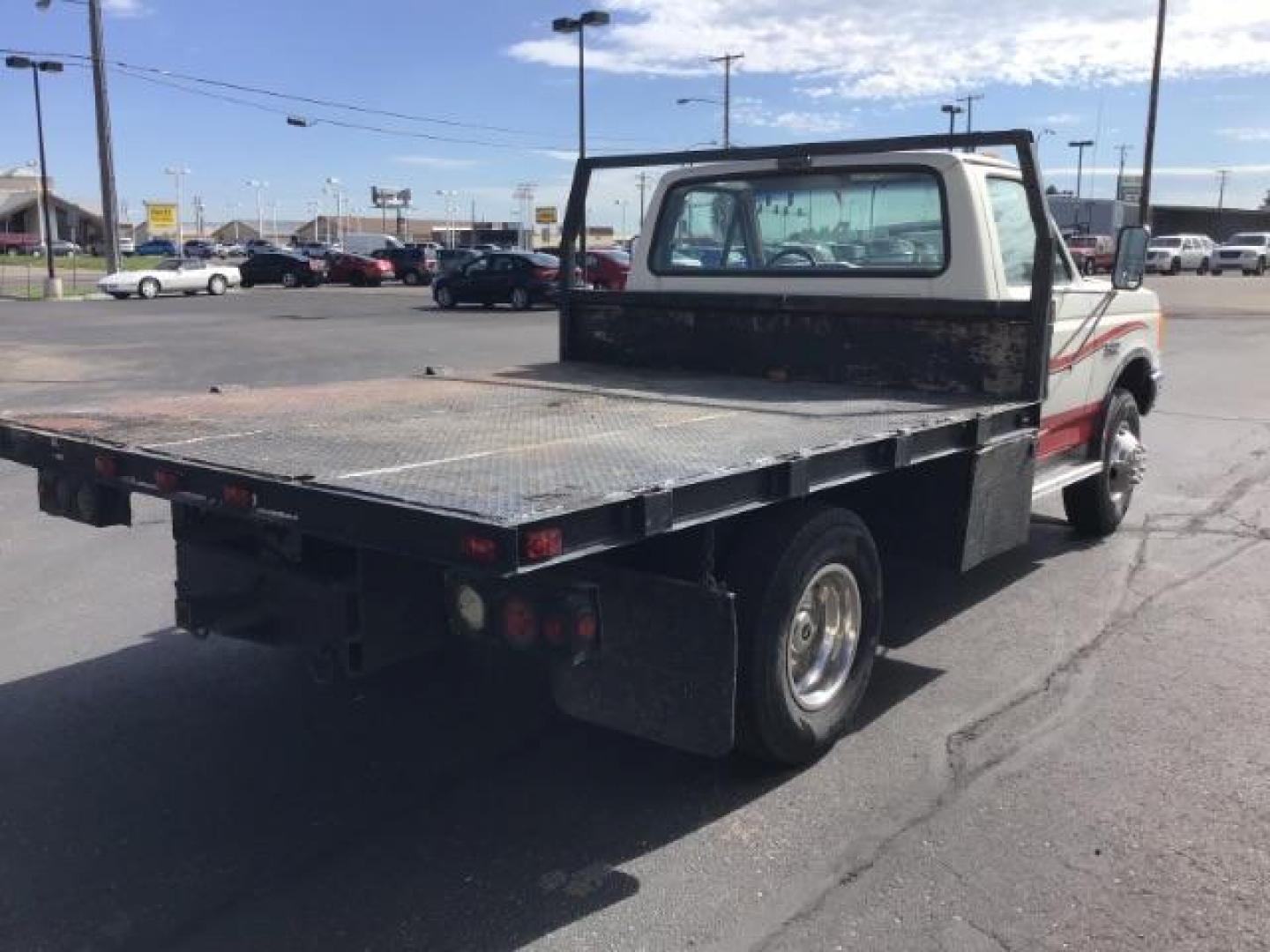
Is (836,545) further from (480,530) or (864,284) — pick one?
(864,284)

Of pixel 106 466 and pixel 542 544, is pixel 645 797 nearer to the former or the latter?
pixel 542 544

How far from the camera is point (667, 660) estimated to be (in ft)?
11.3

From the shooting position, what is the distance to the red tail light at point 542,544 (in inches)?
106

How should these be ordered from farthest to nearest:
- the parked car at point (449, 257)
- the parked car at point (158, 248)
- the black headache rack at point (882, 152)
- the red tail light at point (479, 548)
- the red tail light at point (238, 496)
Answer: the parked car at point (158, 248) → the parked car at point (449, 257) → the black headache rack at point (882, 152) → the red tail light at point (238, 496) → the red tail light at point (479, 548)

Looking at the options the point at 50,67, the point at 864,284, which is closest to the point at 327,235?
the point at 50,67

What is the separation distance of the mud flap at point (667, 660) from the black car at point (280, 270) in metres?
44.7

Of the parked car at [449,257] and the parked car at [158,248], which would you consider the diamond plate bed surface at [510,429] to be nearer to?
the parked car at [449,257]

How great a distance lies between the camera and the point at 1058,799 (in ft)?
12.5

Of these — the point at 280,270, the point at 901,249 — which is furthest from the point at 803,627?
the point at 280,270

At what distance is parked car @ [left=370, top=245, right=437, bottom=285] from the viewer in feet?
155

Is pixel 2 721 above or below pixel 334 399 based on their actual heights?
below

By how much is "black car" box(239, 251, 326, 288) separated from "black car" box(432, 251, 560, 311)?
1606 centimetres

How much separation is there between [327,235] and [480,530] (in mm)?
140239

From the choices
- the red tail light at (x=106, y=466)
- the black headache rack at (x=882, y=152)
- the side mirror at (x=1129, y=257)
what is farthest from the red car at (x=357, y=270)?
the red tail light at (x=106, y=466)
